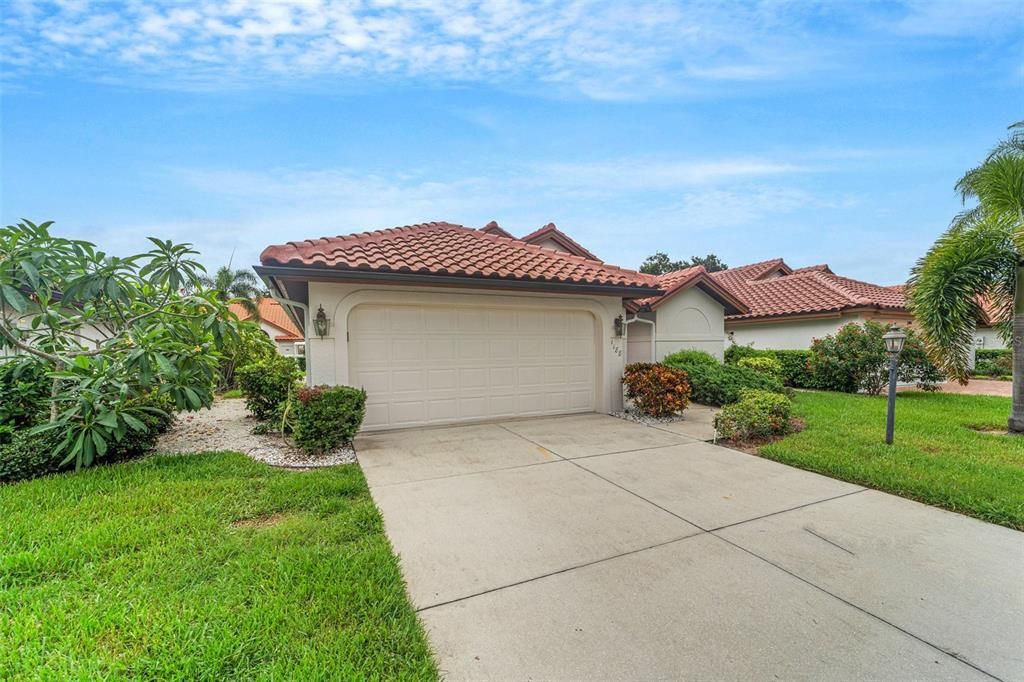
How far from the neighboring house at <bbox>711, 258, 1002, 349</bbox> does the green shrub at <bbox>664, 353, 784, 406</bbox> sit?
16.7 feet

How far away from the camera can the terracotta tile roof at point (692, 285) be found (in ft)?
43.3

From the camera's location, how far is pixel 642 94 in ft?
29.5

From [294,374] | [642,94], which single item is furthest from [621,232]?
[294,374]

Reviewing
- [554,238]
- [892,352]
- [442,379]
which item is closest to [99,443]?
[442,379]

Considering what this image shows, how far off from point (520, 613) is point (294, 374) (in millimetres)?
7252

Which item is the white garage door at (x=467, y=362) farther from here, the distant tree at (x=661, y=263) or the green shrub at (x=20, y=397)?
the distant tree at (x=661, y=263)

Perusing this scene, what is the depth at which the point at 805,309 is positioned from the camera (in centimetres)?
1492

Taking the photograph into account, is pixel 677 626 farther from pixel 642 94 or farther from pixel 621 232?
pixel 621 232

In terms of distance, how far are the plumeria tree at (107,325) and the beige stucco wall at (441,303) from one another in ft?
4.97

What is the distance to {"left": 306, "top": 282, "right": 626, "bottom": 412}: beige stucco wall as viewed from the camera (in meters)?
7.30

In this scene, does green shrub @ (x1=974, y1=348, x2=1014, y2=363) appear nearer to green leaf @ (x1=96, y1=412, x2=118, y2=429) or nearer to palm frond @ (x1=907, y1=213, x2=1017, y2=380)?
palm frond @ (x1=907, y1=213, x2=1017, y2=380)

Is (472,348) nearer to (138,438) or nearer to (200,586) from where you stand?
(138,438)

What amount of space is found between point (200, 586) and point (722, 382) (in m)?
10.9

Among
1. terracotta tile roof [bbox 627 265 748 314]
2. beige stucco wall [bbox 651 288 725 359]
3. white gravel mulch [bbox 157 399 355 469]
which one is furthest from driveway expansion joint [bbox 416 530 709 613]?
beige stucco wall [bbox 651 288 725 359]
